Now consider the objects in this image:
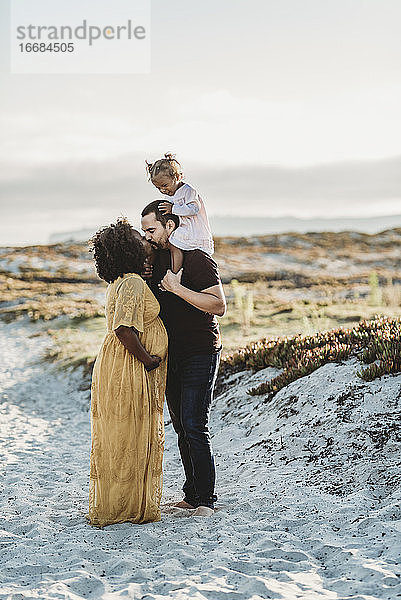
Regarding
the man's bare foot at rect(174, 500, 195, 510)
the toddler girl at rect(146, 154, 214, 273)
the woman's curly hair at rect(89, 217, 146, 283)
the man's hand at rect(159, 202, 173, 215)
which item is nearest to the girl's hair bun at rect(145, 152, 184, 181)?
the toddler girl at rect(146, 154, 214, 273)

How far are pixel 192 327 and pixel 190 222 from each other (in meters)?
0.93

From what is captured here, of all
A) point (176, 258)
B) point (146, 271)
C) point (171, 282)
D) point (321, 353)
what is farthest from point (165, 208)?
point (321, 353)

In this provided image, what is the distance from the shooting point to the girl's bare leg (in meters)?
5.62

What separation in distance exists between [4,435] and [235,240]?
65.9m

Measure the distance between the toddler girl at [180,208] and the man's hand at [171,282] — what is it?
0.15m

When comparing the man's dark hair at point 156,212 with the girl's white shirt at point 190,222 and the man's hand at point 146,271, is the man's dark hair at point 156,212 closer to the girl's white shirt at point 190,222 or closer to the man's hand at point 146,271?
the girl's white shirt at point 190,222

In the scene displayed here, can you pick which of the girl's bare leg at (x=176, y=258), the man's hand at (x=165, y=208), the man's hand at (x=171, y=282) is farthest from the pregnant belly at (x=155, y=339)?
the man's hand at (x=165, y=208)

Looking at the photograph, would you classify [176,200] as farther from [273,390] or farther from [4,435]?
[4,435]

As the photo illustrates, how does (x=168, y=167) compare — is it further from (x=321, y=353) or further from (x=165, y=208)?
(x=321, y=353)

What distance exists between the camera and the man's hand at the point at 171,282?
17.9 feet

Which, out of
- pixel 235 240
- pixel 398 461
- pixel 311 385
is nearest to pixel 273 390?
pixel 311 385

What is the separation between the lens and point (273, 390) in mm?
9453

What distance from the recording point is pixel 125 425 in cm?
554

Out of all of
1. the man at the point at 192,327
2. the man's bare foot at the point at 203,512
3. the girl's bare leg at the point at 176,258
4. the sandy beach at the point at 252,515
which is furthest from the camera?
the man's bare foot at the point at 203,512
